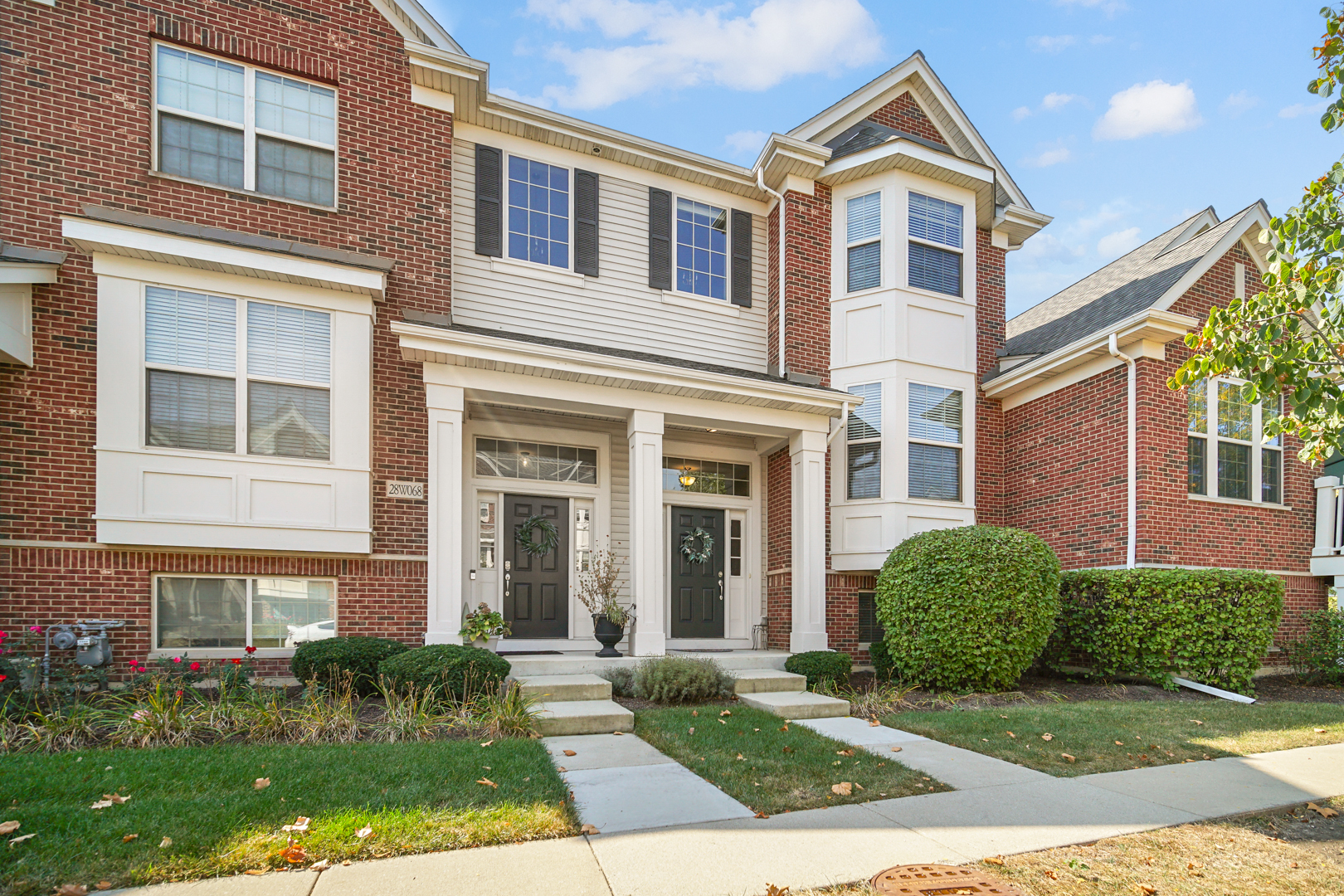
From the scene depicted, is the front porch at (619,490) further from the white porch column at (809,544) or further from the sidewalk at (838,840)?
the sidewalk at (838,840)

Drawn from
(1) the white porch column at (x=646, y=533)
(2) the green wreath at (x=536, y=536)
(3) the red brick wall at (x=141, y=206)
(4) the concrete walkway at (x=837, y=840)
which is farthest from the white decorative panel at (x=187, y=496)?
(4) the concrete walkway at (x=837, y=840)

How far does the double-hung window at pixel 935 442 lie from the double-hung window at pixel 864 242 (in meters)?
1.66

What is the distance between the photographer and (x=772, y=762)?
553cm

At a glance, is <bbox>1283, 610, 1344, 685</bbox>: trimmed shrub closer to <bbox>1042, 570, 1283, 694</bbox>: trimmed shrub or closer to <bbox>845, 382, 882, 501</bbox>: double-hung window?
<bbox>1042, 570, 1283, 694</bbox>: trimmed shrub

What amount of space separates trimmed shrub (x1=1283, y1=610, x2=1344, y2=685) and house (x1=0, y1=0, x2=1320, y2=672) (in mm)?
854

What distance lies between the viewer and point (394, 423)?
28.7 ft

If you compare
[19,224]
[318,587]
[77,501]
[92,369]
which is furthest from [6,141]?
[318,587]

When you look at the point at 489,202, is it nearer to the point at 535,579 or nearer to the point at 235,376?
the point at 235,376

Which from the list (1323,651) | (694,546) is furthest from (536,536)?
(1323,651)

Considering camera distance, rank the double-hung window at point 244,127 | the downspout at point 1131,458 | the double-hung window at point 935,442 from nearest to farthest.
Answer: the double-hung window at point 244,127 < the downspout at point 1131,458 < the double-hung window at point 935,442

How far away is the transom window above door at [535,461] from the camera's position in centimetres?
1027

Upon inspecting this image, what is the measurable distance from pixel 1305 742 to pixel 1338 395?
380 centimetres

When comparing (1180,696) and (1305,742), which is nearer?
(1305,742)

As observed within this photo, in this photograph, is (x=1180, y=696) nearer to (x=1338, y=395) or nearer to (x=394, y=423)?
(x=1338, y=395)
